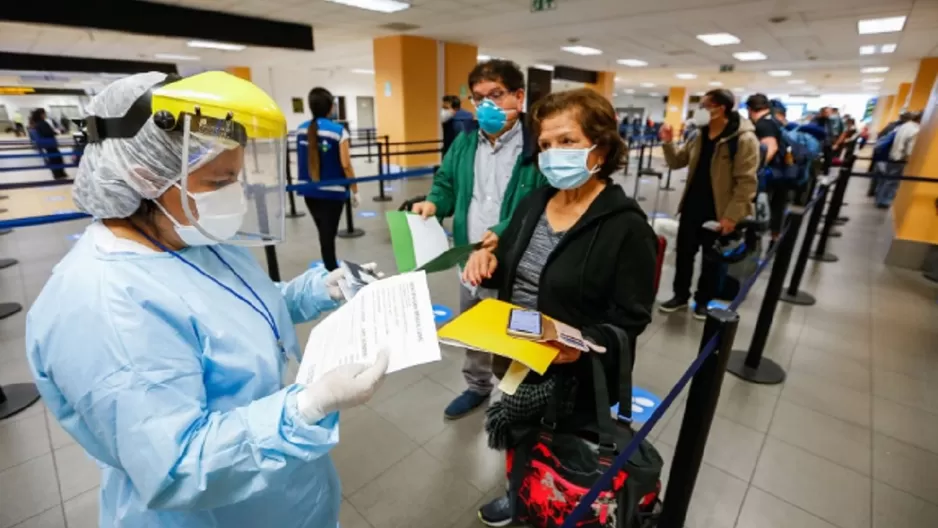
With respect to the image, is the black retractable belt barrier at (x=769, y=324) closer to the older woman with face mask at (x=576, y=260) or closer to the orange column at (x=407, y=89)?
the older woman with face mask at (x=576, y=260)

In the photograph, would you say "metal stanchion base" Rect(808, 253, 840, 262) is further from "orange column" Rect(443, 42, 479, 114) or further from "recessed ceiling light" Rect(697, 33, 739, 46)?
"orange column" Rect(443, 42, 479, 114)

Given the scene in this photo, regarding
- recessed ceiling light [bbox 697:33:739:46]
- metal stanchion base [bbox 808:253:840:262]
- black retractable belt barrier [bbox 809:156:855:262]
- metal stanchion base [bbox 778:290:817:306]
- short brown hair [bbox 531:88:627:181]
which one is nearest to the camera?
short brown hair [bbox 531:88:627:181]

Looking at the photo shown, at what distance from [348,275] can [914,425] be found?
3.01 m

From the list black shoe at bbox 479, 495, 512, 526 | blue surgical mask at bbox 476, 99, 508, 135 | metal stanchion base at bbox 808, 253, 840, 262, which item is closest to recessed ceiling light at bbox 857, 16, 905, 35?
metal stanchion base at bbox 808, 253, 840, 262

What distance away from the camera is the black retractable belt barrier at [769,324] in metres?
2.45

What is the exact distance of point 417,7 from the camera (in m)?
7.04

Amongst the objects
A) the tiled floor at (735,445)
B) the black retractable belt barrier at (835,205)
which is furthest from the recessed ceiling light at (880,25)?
the tiled floor at (735,445)

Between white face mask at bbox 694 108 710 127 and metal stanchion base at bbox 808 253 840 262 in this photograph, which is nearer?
white face mask at bbox 694 108 710 127

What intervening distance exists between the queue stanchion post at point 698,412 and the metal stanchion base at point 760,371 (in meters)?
1.59

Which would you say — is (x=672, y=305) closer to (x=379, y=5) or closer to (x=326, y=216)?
(x=326, y=216)

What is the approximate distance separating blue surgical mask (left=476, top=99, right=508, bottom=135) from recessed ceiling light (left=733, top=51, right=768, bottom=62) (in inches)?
469

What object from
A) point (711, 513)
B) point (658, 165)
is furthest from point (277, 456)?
point (658, 165)

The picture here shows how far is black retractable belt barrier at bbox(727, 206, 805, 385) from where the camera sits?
2453mm

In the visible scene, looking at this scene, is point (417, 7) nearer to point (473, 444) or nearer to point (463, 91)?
point (463, 91)
